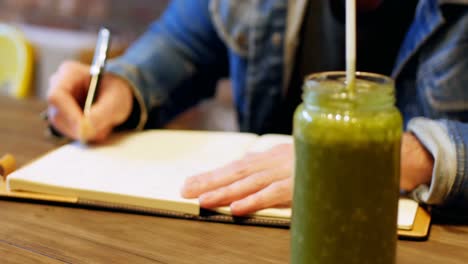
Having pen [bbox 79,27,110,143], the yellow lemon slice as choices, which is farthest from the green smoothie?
the yellow lemon slice

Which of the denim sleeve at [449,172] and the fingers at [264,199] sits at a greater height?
the denim sleeve at [449,172]

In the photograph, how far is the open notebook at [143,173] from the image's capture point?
73 centimetres

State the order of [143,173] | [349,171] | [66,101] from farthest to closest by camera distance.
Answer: [66,101], [143,173], [349,171]

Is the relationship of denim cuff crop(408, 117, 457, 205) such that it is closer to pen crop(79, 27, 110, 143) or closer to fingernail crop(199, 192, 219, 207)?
fingernail crop(199, 192, 219, 207)

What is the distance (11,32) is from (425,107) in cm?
149

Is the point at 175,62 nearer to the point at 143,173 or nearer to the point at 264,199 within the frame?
the point at 143,173

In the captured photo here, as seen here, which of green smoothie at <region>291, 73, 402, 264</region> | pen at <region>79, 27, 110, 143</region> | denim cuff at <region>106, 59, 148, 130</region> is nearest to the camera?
green smoothie at <region>291, 73, 402, 264</region>

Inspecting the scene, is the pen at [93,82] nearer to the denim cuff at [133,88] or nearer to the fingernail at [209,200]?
the denim cuff at [133,88]

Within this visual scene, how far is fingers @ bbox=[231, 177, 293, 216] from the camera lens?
0.71 m

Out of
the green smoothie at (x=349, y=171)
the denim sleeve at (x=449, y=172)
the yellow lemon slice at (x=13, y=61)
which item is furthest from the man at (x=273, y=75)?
the yellow lemon slice at (x=13, y=61)

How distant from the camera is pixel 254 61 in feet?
3.93

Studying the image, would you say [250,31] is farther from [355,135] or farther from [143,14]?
[143,14]

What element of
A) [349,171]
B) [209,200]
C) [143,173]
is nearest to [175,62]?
[143,173]

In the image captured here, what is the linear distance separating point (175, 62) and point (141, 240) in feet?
1.99
